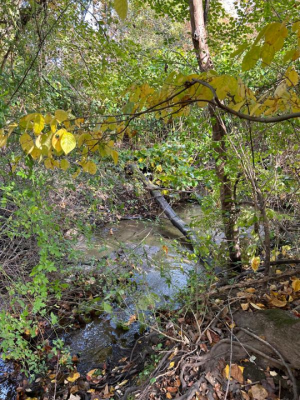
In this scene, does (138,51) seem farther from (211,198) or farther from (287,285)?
(287,285)

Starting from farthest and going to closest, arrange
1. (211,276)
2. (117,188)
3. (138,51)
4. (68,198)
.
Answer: (117,188) → (68,198) → (138,51) → (211,276)

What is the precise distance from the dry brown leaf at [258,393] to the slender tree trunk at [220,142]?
45.2 inches

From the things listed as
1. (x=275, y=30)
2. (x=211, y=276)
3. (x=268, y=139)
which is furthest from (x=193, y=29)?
→ (x=211, y=276)

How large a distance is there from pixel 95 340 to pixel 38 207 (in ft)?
6.22

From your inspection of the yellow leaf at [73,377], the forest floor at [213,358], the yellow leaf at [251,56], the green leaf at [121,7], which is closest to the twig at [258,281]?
the forest floor at [213,358]

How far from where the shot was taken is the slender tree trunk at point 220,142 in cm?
277

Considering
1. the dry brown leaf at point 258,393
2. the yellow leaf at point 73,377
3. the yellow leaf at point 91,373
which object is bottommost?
the yellow leaf at point 91,373

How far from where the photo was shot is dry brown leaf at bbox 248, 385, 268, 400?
5.77ft

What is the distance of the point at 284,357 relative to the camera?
186 cm

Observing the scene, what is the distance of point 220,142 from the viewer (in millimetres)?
2854

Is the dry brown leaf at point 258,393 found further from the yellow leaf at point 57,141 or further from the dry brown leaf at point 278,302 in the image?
the yellow leaf at point 57,141

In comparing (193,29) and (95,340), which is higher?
(193,29)

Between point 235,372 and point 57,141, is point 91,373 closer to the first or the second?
point 235,372

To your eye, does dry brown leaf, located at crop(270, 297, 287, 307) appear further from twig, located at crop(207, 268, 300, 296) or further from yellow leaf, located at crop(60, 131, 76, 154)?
yellow leaf, located at crop(60, 131, 76, 154)
